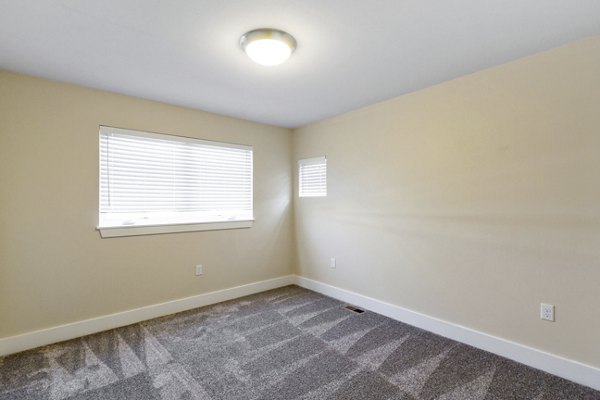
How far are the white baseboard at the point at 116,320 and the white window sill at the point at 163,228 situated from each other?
777 millimetres

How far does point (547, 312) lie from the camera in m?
2.11

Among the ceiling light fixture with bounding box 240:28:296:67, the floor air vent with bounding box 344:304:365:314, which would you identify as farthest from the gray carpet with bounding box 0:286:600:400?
the ceiling light fixture with bounding box 240:28:296:67

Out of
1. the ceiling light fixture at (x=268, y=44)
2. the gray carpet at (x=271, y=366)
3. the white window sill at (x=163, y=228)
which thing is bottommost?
the gray carpet at (x=271, y=366)

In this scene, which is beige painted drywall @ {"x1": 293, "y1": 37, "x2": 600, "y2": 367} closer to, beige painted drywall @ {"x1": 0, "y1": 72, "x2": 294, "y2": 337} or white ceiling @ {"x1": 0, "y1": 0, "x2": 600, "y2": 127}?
white ceiling @ {"x1": 0, "y1": 0, "x2": 600, "y2": 127}

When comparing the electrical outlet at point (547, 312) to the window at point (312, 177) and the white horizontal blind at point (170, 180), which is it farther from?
the white horizontal blind at point (170, 180)

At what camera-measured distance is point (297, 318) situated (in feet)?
10.0

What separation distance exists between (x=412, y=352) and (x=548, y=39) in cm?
248

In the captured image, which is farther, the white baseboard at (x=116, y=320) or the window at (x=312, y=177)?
the window at (x=312, y=177)

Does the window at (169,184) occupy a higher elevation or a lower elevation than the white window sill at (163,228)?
higher

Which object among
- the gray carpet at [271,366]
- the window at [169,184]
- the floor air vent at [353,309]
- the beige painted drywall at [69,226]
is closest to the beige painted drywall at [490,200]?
the floor air vent at [353,309]

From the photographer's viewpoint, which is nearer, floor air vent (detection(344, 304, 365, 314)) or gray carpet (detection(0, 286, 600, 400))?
gray carpet (detection(0, 286, 600, 400))

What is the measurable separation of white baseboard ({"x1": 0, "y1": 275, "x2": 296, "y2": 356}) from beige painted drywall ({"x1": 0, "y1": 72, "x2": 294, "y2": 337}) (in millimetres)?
61

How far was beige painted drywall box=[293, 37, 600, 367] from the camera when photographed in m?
1.98

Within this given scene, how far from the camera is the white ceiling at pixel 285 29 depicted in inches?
63.7
